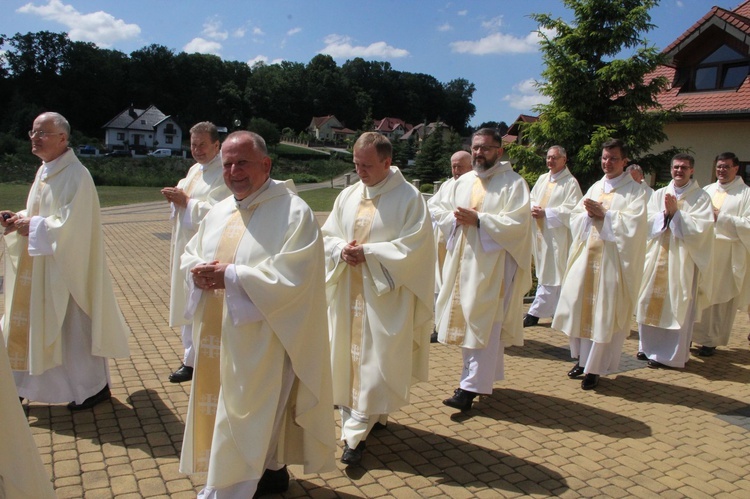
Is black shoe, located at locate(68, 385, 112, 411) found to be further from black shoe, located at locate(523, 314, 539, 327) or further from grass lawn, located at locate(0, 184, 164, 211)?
grass lawn, located at locate(0, 184, 164, 211)

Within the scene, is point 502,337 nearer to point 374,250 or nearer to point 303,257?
point 374,250

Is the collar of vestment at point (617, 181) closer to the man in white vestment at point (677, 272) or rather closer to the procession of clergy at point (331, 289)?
the procession of clergy at point (331, 289)

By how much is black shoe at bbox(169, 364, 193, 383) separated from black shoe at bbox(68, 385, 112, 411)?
620 millimetres

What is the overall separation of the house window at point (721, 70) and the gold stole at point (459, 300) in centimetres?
1535

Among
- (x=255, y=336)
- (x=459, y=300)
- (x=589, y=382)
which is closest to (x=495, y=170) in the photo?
(x=459, y=300)

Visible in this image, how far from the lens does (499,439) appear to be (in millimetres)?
5156

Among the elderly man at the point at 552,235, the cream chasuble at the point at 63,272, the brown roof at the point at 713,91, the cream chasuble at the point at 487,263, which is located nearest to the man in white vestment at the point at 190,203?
the cream chasuble at the point at 63,272

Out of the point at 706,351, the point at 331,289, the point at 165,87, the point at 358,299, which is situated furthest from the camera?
the point at 165,87

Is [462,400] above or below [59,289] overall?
below

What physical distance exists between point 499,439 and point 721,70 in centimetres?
1728

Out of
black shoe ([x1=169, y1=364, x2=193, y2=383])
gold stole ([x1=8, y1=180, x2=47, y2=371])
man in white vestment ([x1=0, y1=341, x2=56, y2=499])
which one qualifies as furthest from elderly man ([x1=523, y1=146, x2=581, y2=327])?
man in white vestment ([x1=0, y1=341, x2=56, y2=499])

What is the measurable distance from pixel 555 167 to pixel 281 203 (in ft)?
21.2

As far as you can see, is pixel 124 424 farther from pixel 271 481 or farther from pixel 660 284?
pixel 660 284

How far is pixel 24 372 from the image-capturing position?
5.29m
